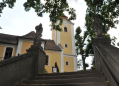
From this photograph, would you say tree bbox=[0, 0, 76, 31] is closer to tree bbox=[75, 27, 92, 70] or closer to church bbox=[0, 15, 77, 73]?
church bbox=[0, 15, 77, 73]

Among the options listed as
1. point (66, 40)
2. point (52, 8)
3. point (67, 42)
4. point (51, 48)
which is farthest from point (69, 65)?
point (52, 8)

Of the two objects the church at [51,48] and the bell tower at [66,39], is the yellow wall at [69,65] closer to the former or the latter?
the church at [51,48]

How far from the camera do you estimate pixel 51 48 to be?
19.1 m

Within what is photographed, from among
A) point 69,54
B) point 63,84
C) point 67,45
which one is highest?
point 67,45

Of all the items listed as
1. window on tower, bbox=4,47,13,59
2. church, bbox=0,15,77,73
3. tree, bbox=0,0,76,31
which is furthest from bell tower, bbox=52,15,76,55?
tree, bbox=0,0,76,31

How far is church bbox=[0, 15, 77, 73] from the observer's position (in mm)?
15281

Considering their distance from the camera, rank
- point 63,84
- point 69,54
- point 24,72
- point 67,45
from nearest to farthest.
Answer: point 63,84
point 24,72
point 69,54
point 67,45

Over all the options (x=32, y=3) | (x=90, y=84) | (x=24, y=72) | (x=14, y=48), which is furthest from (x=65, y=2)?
(x=14, y=48)

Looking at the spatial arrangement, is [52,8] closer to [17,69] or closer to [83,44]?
[17,69]

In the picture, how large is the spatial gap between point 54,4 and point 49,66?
11.6 metres

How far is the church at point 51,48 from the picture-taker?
15281mm

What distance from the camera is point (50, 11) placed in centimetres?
943

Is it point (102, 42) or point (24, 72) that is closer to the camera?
point (24, 72)

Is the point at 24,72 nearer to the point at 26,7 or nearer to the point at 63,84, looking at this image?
the point at 63,84
